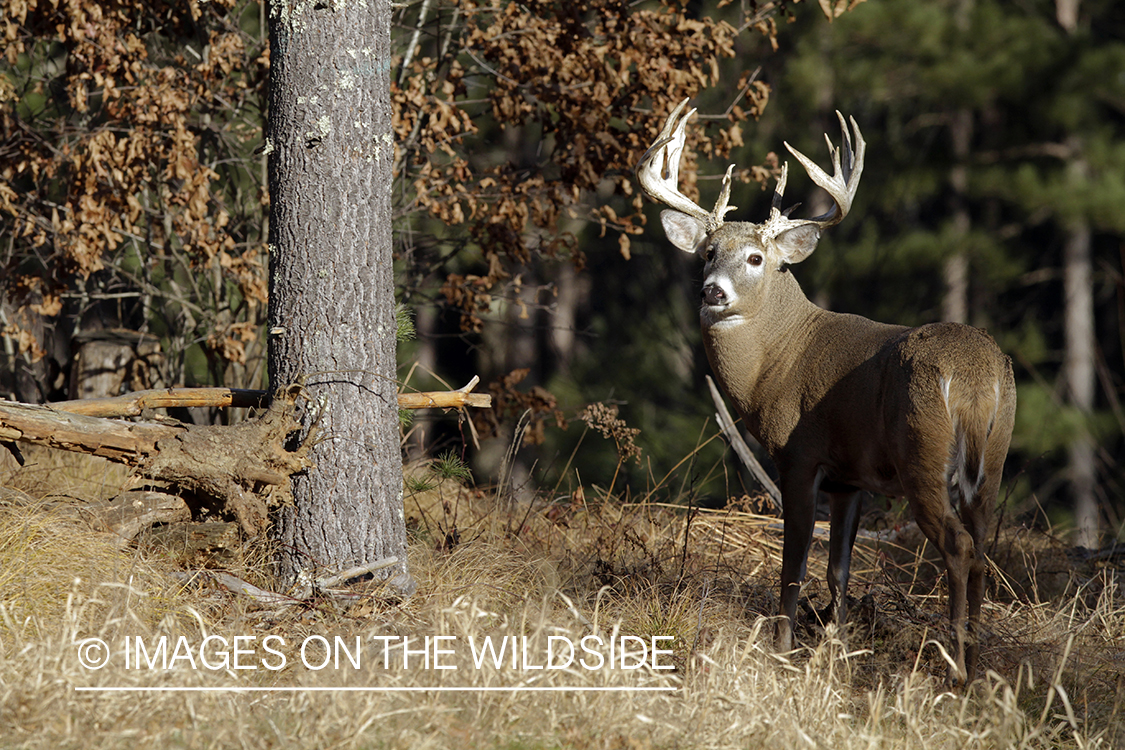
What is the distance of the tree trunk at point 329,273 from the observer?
4555mm

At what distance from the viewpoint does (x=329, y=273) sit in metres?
4.56

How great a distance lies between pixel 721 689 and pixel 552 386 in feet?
42.4

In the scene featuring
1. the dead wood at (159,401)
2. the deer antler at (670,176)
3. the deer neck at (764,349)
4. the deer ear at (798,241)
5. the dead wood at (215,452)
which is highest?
the deer antler at (670,176)

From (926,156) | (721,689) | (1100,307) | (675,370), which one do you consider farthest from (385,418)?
(1100,307)

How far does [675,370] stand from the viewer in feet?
51.0

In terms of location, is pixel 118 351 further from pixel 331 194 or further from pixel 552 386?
pixel 552 386

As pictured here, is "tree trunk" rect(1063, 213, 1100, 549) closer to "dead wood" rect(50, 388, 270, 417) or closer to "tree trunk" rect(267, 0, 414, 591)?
"tree trunk" rect(267, 0, 414, 591)

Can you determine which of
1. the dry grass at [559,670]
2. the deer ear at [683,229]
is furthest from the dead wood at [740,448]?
the deer ear at [683,229]

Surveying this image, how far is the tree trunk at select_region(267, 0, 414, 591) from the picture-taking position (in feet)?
14.9

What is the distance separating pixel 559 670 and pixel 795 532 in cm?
145

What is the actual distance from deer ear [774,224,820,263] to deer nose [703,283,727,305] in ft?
1.63

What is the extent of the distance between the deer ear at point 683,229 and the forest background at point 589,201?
93 cm

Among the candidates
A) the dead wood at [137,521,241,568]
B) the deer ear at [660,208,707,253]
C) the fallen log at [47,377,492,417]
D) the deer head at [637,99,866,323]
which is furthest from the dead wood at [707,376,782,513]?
the dead wood at [137,521,241,568]

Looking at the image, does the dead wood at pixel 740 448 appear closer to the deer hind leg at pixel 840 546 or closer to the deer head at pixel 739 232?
the deer head at pixel 739 232
